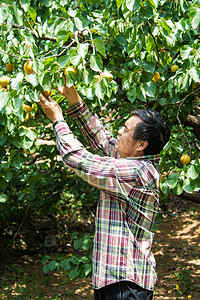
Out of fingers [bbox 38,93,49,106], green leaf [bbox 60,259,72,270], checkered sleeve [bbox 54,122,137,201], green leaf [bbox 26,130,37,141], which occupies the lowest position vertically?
green leaf [bbox 60,259,72,270]

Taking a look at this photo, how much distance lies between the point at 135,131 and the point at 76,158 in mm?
279

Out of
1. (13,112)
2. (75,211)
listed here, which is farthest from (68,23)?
(75,211)

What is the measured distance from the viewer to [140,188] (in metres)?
1.50

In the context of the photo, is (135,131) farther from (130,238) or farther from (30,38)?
(30,38)

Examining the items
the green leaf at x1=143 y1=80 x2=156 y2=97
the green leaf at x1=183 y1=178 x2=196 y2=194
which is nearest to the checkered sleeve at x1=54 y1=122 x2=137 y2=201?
the green leaf at x1=143 y1=80 x2=156 y2=97

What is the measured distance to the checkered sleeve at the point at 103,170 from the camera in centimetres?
145

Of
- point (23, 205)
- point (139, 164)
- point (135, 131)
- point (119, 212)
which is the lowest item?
point (23, 205)

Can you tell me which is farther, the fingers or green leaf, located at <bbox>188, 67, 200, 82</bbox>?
green leaf, located at <bbox>188, 67, 200, 82</bbox>

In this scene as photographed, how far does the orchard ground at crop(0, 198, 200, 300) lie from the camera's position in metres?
3.98

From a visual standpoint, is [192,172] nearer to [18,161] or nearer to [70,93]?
[70,93]

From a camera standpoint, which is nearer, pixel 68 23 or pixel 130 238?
pixel 130 238

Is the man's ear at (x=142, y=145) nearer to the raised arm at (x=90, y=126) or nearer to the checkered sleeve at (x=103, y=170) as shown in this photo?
the checkered sleeve at (x=103, y=170)

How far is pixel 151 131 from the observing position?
157 centimetres

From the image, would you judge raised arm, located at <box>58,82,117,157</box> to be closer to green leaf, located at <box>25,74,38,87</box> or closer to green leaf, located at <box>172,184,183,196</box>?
green leaf, located at <box>25,74,38,87</box>
